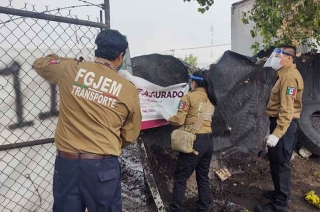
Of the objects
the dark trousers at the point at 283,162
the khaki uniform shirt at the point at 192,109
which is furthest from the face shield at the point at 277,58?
the khaki uniform shirt at the point at 192,109

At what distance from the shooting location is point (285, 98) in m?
3.50

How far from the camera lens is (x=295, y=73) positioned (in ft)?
11.8

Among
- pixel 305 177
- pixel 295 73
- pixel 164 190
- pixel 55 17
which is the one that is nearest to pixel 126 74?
pixel 55 17

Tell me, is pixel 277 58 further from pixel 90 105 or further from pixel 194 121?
pixel 90 105

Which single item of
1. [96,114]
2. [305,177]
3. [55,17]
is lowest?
[305,177]

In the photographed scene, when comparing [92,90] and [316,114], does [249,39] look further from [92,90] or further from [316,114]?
[92,90]

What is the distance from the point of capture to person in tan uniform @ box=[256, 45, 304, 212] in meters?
3.47

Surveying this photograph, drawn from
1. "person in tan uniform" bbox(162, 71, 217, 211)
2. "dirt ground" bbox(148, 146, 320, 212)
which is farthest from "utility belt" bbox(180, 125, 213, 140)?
"dirt ground" bbox(148, 146, 320, 212)

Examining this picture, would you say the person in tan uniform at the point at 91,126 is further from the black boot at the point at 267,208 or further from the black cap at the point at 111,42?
the black boot at the point at 267,208

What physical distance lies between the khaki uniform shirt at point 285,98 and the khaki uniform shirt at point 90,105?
6.77 feet

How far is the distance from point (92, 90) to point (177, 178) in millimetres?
1848

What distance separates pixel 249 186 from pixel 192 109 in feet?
6.36

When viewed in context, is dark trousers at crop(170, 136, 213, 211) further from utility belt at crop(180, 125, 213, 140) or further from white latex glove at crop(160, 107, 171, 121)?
white latex glove at crop(160, 107, 171, 121)

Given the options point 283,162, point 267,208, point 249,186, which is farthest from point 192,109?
point 249,186
